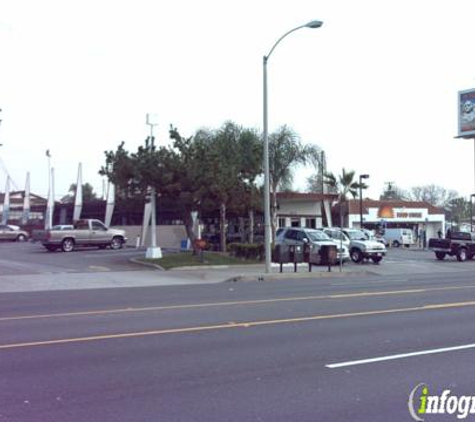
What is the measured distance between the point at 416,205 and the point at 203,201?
1833 inches

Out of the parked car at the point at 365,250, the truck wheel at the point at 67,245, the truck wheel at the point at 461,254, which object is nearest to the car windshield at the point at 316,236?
the parked car at the point at 365,250

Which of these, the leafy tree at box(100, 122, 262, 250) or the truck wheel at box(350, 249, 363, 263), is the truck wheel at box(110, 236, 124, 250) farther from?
the truck wheel at box(350, 249, 363, 263)

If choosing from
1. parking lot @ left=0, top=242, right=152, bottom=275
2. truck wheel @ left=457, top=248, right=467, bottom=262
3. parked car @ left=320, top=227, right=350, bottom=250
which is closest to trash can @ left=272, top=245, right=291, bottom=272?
parking lot @ left=0, top=242, right=152, bottom=275

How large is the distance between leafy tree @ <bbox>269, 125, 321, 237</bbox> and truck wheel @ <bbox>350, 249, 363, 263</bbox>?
456 cm

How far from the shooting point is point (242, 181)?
3056 cm

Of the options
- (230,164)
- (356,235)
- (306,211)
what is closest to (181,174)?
(230,164)

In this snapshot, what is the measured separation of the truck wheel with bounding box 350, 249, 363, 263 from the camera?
32.5 meters

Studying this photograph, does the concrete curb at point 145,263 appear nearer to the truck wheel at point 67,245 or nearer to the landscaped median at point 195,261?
the landscaped median at point 195,261

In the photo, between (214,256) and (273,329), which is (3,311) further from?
(214,256)

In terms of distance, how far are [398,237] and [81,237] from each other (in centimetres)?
3204

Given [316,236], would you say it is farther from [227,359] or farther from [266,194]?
[227,359]

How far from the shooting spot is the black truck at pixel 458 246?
121ft

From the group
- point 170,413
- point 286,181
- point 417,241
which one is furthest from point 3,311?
point 417,241

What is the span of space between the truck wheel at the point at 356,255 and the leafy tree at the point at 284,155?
4560 millimetres
